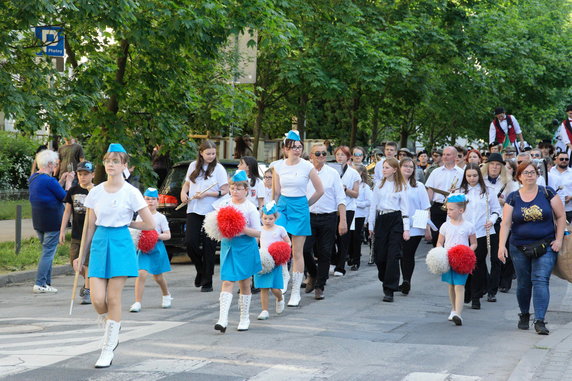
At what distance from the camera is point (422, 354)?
28.3 ft

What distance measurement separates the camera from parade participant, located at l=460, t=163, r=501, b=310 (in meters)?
11.9

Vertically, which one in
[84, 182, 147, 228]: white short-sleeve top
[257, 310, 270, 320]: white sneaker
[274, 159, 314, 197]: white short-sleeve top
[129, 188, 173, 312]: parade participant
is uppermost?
[274, 159, 314, 197]: white short-sleeve top

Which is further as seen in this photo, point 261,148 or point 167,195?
point 261,148

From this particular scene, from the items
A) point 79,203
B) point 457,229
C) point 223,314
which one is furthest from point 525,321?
point 79,203

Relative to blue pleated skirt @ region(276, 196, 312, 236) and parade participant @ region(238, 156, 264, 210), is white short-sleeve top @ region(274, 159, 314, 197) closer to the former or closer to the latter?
blue pleated skirt @ region(276, 196, 312, 236)

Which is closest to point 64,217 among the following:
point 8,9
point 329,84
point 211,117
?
point 8,9

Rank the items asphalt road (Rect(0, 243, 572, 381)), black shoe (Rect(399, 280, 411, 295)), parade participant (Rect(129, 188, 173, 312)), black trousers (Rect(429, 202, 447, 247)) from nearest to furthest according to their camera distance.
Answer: asphalt road (Rect(0, 243, 572, 381)), parade participant (Rect(129, 188, 173, 312)), black shoe (Rect(399, 280, 411, 295)), black trousers (Rect(429, 202, 447, 247))

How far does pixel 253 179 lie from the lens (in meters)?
13.5

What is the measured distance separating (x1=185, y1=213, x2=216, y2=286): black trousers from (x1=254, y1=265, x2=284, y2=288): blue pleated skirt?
8.29 ft

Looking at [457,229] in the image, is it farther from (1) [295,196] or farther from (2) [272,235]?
(2) [272,235]

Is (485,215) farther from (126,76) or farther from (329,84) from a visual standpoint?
(329,84)

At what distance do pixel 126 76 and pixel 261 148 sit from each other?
84.8 ft

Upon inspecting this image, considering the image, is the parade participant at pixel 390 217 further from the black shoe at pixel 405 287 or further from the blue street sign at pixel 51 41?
the blue street sign at pixel 51 41

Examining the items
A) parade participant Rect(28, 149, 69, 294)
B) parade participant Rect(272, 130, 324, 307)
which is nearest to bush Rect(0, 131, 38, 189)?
parade participant Rect(28, 149, 69, 294)
